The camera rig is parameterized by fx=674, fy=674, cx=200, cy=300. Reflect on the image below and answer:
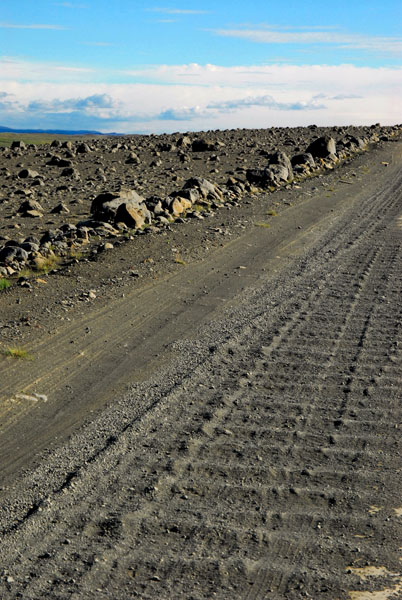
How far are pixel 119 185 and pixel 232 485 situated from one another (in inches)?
895

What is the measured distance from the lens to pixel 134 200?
65.1 feet

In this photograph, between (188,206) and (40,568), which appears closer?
(40,568)

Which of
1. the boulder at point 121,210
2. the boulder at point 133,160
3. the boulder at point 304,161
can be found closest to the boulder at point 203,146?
the boulder at point 133,160

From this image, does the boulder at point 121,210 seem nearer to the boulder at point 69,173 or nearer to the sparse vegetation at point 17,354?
the sparse vegetation at point 17,354

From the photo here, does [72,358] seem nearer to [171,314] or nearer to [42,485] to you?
[171,314]

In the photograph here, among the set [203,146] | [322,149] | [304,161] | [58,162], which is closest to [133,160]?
[58,162]

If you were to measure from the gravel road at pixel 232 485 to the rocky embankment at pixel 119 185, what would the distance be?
220 inches

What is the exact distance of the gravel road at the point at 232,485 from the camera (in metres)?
4.41

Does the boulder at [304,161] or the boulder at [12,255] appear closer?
the boulder at [12,255]

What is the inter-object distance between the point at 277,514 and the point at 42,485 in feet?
6.44

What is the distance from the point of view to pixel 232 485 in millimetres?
5504

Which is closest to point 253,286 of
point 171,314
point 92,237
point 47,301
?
point 171,314

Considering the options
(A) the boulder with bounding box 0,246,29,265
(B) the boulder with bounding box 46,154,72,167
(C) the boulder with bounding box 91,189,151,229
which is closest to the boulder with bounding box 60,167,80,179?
(B) the boulder with bounding box 46,154,72,167

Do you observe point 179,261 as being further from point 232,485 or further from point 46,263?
point 232,485
